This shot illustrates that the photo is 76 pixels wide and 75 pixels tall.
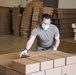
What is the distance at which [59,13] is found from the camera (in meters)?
9.94

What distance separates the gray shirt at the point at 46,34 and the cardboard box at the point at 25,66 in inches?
38.8

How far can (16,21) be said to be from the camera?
1124cm

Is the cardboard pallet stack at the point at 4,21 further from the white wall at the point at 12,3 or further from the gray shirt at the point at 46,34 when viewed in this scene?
the gray shirt at the point at 46,34

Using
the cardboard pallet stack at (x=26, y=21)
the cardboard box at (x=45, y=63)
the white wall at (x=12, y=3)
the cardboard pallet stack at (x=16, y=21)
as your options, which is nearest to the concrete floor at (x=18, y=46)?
the cardboard pallet stack at (x=26, y=21)

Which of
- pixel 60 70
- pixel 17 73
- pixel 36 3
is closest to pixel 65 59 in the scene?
pixel 60 70

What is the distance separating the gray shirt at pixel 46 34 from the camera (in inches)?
171

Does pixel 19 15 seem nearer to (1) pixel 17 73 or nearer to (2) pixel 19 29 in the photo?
(2) pixel 19 29

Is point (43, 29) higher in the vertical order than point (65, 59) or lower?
higher

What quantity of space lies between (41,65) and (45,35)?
3.77 ft

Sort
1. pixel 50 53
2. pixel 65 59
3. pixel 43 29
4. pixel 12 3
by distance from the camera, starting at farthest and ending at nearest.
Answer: pixel 12 3, pixel 43 29, pixel 50 53, pixel 65 59

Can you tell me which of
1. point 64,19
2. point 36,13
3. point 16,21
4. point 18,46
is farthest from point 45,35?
point 16,21

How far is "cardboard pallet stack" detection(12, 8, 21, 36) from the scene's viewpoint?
1106 centimetres

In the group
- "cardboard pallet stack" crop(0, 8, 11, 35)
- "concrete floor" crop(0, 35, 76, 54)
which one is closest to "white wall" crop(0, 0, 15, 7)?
"cardboard pallet stack" crop(0, 8, 11, 35)

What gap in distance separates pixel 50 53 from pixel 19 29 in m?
7.19
